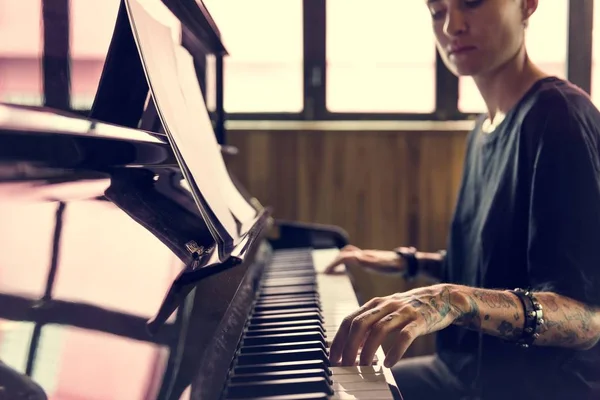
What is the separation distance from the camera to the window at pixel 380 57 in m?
2.79

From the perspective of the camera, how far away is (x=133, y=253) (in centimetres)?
81

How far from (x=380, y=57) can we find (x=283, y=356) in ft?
7.40

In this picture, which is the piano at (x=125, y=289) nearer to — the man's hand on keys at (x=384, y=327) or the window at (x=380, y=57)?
the man's hand on keys at (x=384, y=327)

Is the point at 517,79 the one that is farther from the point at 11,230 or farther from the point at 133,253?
the point at 11,230

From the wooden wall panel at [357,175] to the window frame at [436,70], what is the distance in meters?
0.26

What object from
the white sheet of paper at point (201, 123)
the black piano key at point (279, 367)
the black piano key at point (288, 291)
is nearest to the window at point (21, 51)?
the white sheet of paper at point (201, 123)

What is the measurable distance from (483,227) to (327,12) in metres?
1.77

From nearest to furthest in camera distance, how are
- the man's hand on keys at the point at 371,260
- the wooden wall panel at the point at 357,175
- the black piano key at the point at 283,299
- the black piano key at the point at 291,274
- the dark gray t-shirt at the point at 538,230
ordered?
the dark gray t-shirt at the point at 538,230 < the black piano key at the point at 283,299 < the black piano key at the point at 291,274 < the man's hand on keys at the point at 371,260 < the wooden wall panel at the point at 357,175

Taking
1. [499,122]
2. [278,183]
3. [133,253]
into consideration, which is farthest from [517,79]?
[278,183]

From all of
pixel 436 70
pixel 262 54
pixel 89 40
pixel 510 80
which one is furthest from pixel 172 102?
pixel 436 70

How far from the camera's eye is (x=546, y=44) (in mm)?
2822

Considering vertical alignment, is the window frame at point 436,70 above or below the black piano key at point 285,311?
above

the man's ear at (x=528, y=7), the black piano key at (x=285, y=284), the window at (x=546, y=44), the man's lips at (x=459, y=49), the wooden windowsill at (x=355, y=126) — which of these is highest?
the window at (x=546, y=44)

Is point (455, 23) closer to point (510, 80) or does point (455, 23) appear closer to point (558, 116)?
point (510, 80)
